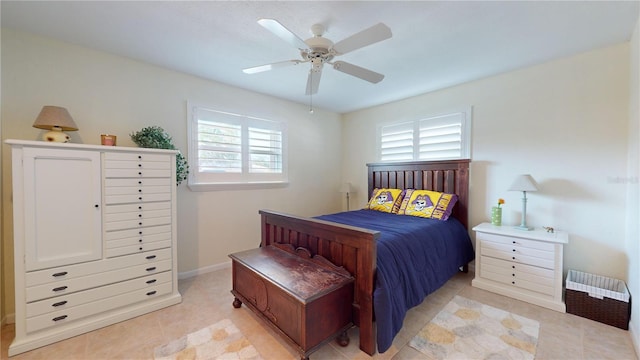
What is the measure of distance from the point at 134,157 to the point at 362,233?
2.13 metres

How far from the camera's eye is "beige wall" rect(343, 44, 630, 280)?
239cm

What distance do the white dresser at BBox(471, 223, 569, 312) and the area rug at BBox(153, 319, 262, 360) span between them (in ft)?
8.21

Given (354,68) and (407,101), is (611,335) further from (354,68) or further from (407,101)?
(407,101)

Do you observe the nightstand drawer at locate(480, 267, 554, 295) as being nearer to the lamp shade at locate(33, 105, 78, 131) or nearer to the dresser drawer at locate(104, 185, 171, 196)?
the dresser drawer at locate(104, 185, 171, 196)

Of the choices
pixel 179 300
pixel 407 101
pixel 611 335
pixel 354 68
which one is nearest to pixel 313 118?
pixel 407 101

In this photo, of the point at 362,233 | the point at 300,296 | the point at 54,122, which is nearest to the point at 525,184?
the point at 362,233

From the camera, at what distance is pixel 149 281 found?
234cm

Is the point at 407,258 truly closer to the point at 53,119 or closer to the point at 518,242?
the point at 518,242

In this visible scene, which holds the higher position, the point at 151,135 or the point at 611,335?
the point at 151,135

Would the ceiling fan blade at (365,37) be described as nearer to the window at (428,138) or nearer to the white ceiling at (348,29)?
the white ceiling at (348,29)

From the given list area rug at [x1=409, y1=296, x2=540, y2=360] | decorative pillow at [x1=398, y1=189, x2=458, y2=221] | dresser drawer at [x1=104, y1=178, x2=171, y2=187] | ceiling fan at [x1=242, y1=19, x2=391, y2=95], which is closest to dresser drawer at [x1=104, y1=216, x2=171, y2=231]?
dresser drawer at [x1=104, y1=178, x2=171, y2=187]

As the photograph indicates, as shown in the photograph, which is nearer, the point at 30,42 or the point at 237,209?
the point at 30,42

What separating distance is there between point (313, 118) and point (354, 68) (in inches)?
92.7

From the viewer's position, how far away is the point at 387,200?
3.59 m
